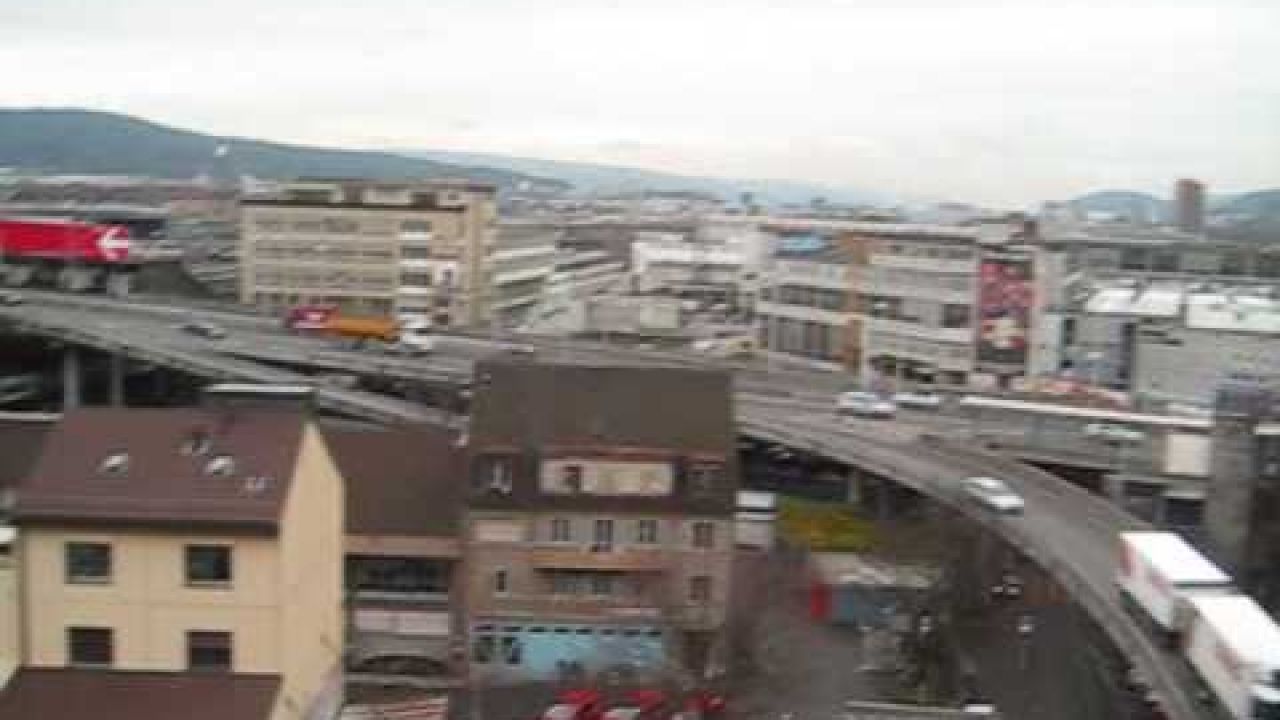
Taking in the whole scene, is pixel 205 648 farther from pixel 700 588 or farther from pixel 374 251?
pixel 374 251

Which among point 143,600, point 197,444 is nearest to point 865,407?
point 197,444

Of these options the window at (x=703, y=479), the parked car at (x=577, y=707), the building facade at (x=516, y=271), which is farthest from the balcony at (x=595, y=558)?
the building facade at (x=516, y=271)

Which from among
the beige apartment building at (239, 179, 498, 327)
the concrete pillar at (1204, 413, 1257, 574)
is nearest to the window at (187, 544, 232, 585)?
the concrete pillar at (1204, 413, 1257, 574)

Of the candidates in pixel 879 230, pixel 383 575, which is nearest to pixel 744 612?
pixel 383 575

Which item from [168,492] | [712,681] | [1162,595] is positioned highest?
[168,492]

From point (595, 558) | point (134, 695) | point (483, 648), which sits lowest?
point (483, 648)

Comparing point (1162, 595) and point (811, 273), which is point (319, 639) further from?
point (811, 273)
